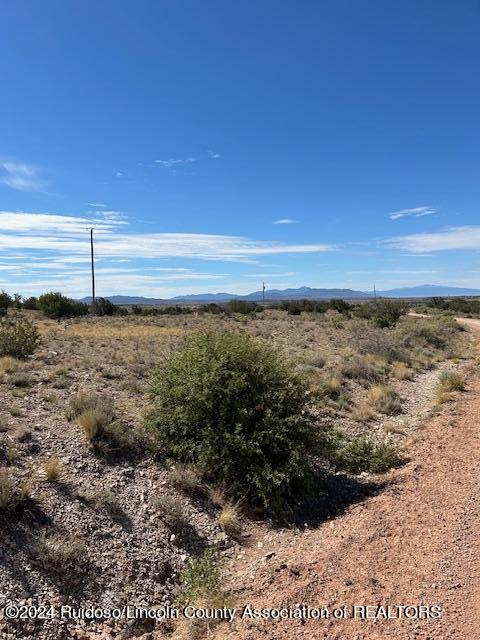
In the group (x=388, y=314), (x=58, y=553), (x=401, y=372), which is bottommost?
(x=58, y=553)

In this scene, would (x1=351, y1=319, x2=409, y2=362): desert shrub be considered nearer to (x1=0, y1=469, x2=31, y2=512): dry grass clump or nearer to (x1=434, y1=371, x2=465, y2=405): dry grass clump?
(x1=434, y1=371, x2=465, y2=405): dry grass clump

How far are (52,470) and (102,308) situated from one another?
45773mm

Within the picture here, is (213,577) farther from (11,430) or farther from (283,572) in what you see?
(11,430)

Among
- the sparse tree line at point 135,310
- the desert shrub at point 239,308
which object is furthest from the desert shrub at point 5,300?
the desert shrub at point 239,308

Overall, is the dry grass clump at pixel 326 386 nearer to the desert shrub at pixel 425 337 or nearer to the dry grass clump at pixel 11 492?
the dry grass clump at pixel 11 492

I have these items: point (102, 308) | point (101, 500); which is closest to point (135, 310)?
point (102, 308)

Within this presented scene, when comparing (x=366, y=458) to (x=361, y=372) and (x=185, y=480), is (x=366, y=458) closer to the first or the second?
(x=185, y=480)

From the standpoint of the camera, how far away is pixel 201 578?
5.92 m

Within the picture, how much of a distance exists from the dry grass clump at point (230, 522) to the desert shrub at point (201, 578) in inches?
25.5

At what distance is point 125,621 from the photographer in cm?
560

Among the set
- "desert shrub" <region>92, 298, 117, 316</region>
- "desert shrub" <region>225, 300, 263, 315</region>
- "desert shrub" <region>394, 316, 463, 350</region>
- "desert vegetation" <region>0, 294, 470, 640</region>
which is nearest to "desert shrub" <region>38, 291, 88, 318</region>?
"desert shrub" <region>92, 298, 117, 316</region>

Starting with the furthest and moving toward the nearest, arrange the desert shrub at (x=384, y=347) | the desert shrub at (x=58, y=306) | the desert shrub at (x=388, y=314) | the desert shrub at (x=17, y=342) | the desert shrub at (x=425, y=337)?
the desert shrub at (x=58, y=306) → the desert shrub at (x=388, y=314) → the desert shrub at (x=425, y=337) → the desert shrub at (x=384, y=347) → the desert shrub at (x=17, y=342)

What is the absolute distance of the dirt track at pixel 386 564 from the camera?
464 centimetres

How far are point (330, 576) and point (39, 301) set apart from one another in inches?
1771
